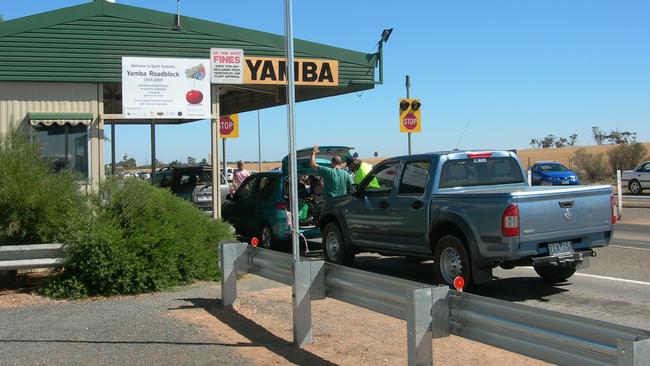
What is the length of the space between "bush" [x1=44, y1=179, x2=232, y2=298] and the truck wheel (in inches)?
196

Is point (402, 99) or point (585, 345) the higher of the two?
point (402, 99)

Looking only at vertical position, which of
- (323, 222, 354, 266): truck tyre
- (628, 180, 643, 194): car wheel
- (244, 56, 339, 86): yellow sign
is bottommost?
(323, 222, 354, 266): truck tyre

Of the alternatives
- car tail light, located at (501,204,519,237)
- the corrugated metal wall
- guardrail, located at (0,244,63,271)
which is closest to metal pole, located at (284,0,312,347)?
car tail light, located at (501,204,519,237)

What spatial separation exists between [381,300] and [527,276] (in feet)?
18.7

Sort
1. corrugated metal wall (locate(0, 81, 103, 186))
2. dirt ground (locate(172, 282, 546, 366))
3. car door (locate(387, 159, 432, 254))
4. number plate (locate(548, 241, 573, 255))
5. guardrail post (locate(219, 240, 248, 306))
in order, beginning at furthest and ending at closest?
corrugated metal wall (locate(0, 81, 103, 186)) < car door (locate(387, 159, 432, 254)) < number plate (locate(548, 241, 573, 255)) < guardrail post (locate(219, 240, 248, 306)) < dirt ground (locate(172, 282, 546, 366))

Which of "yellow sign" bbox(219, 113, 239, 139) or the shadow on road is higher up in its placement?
"yellow sign" bbox(219, 113, 239, 139)

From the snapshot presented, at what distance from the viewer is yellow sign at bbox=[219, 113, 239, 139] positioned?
2106 centimetres

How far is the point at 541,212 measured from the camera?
806cm

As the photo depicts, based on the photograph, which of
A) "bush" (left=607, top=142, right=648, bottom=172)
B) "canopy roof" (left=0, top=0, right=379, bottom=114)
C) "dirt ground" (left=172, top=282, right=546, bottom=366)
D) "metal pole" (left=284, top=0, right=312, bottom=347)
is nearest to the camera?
"dirt ground" (left=172, top=282, right=546, bottom=366)

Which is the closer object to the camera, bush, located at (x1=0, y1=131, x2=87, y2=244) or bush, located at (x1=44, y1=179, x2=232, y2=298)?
bush, located at (x1=44, y1=179, x2=232, y2=298)

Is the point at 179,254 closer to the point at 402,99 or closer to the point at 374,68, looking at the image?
the point at 374,68

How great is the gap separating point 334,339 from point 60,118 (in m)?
8.56

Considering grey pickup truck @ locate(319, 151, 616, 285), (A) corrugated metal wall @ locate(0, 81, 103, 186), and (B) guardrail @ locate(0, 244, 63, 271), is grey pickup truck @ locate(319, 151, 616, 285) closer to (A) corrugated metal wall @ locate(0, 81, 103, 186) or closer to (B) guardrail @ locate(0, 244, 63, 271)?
(B) guardrail @ locate(0, 244, 63, 271)

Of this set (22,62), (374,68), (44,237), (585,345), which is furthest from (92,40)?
(585,345)
